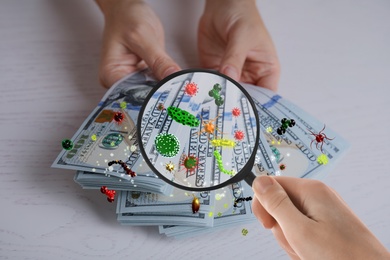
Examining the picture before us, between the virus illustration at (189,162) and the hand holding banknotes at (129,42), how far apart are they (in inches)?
15.8

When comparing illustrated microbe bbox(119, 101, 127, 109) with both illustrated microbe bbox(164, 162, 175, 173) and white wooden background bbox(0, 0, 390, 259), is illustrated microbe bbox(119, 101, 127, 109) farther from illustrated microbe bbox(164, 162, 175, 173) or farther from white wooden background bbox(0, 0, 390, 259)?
illustrated microbe bbox(164, 162, 175, 173)

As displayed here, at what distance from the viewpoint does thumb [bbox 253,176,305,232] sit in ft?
3.03

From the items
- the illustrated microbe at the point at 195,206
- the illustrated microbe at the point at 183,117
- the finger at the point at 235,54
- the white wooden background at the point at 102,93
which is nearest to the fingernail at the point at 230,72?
the finger at the point at 235,54

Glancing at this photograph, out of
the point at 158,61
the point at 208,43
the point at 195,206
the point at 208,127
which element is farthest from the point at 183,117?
the point at 208,43

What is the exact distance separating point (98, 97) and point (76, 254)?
580 mm

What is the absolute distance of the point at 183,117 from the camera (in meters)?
1.26

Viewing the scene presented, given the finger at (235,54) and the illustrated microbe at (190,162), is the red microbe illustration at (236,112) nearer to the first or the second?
the illustrated microbe at (190,162)

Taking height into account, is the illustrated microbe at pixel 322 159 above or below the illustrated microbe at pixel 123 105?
above

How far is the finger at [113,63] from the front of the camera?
5.24 feet

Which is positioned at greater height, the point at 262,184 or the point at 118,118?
the point at 262,184

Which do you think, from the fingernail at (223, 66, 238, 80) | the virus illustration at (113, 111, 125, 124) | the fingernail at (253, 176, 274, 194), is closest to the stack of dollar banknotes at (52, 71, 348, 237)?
the virus illustration at (113, 111, 125, 124)

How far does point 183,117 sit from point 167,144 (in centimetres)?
10

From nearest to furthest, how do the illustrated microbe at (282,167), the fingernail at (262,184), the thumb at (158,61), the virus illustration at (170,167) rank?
1. the fingernail at (262,184)
2. the virus illustration at (170,167)
3. the illustrated microbe at (282,167)
4. the thumb at (158,61)

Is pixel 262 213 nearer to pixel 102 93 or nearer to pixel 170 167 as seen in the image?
pixel 170 167
